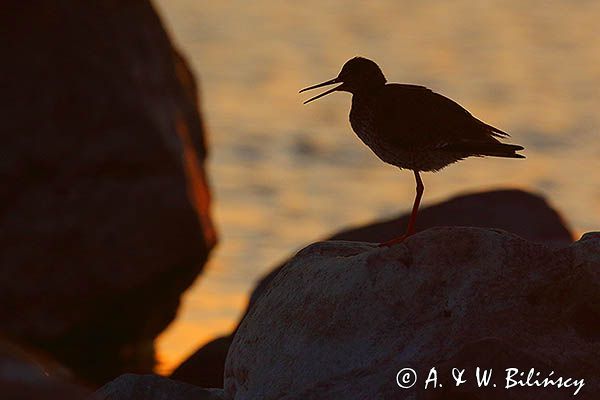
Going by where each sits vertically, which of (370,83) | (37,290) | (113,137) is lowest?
(37,290)

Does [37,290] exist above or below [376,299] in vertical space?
below

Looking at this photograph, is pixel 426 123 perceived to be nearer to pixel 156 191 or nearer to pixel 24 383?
pixel 24 383

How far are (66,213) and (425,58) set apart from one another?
42.4 feet

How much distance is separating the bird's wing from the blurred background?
2262 millimetres

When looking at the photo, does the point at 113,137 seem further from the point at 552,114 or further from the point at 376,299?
the point at 552,114

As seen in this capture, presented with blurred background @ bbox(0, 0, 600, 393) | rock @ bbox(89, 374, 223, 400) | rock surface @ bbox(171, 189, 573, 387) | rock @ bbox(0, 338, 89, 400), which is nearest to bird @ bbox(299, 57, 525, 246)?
rock @ bbox(89, 374, 223, 400)

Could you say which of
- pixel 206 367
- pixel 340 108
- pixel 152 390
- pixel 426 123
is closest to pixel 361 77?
pixel 426 123

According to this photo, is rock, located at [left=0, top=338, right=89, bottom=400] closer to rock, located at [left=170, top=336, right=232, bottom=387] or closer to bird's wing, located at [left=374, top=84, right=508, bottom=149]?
bird's wing, located at [left=374, top=84, right=508, bottom=149]

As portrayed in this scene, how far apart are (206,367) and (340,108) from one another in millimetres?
12127

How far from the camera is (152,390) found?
911 cm

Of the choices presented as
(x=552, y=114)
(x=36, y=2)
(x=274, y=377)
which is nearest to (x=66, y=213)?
(x=36, y=2)

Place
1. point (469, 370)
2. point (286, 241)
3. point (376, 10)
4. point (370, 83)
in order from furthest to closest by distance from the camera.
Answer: point (376, 10) < point (286, 241) < point (370, 83) < point (469, 370)

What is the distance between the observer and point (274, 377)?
27.3ft

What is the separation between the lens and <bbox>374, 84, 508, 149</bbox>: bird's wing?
902 centimetres
